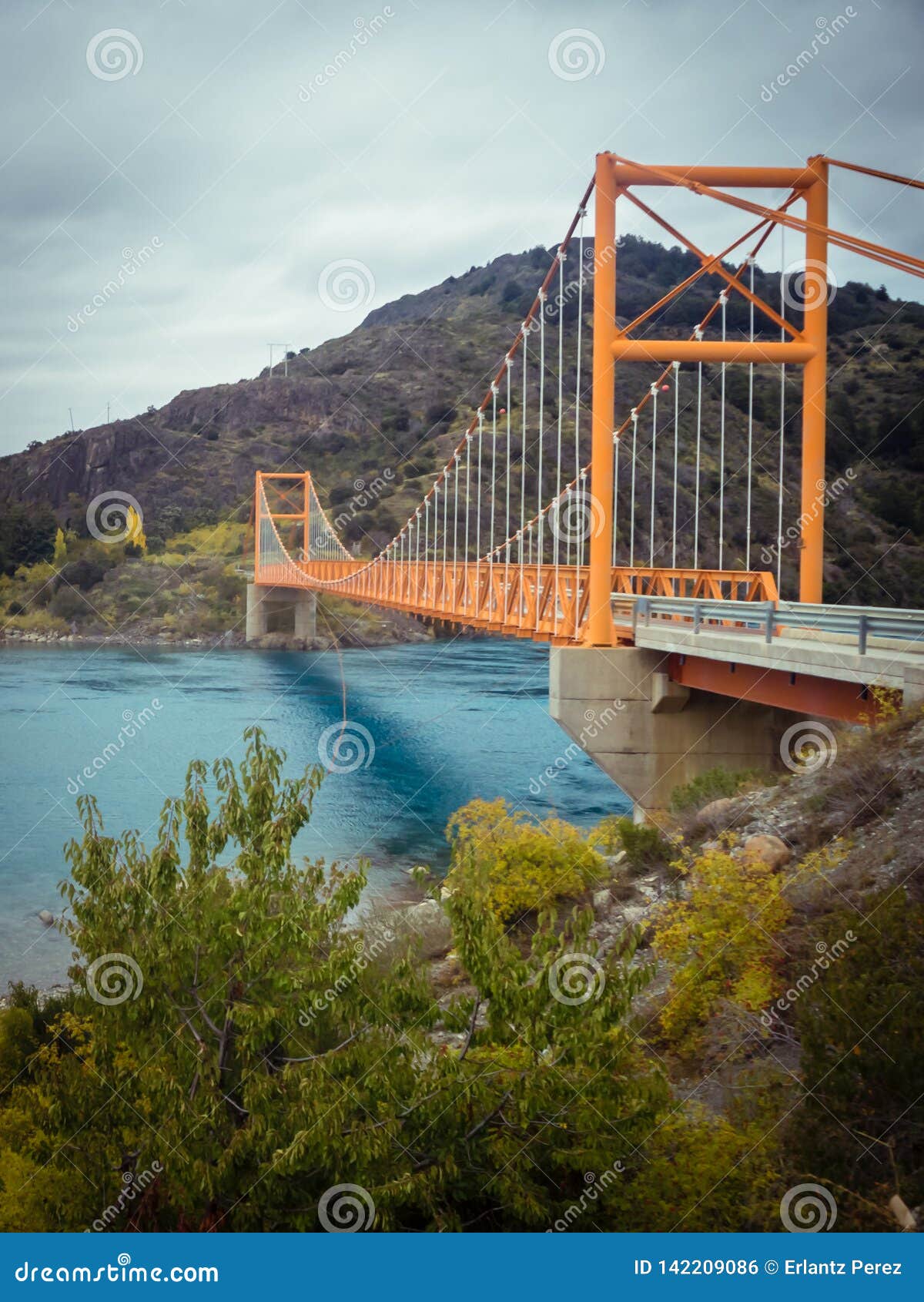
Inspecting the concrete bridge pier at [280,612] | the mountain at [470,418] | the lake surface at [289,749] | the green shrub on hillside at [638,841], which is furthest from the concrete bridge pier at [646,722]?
the concrete bridge pier at [280,612]

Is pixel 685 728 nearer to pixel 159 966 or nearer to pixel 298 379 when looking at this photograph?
pixel 159 966

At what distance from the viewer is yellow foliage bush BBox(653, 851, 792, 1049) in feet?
21.1

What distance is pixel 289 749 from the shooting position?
82.6 feet

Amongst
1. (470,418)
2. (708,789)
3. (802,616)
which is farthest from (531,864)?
(470,418)

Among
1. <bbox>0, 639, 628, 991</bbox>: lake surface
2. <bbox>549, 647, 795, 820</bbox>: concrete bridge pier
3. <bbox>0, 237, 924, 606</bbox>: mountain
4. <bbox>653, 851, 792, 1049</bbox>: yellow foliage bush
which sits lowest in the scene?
<bbox>0, 639, 628, 991</bbox>: lake surface

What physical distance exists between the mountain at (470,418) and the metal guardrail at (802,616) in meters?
18.0

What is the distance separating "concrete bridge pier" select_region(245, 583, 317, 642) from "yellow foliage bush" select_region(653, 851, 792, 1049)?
44588 mm

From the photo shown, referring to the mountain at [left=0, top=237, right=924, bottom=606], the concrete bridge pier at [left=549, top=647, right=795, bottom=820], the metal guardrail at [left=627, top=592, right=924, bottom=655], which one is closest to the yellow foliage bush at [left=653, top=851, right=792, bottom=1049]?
the metal guardrail at [left=627, top=592, right=924, bottom=655]

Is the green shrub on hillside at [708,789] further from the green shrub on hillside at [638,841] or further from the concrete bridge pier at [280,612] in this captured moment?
the concrete bridge pier at [280,612]

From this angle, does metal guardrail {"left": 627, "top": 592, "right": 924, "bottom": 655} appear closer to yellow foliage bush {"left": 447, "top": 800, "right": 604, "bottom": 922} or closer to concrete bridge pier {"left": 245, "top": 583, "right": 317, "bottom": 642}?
yellow foliage bush {"left": 447, "top": 800, "right": 604, "bottom": 922}

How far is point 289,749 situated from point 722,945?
19207 mm

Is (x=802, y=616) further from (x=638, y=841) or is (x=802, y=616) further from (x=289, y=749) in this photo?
(x=289, y=749)

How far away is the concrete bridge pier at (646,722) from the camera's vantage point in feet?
38.6

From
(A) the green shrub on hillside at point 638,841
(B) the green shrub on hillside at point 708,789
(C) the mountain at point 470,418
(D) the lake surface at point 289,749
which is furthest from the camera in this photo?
(C) the mountain at point 470,418
